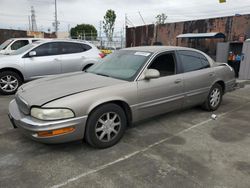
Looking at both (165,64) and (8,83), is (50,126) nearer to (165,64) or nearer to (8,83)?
(165,64)

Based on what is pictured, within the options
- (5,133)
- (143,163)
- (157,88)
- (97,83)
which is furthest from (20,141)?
(157,88)

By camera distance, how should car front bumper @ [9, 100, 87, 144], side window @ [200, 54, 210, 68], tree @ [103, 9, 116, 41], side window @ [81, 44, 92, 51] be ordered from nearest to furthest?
1. car front bumper @ [9, 100, 87, 144]
2. side window @ [200, 54, 210, 68]
3. side window @ [81, 44, 92, 51]
4. tree @ [103, 9, 116, 41]

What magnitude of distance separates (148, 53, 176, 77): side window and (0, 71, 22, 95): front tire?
14.4 ft

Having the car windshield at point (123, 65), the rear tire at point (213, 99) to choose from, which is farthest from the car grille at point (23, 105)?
the rear tire at point (213, 99)

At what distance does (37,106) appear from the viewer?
2.86 metres

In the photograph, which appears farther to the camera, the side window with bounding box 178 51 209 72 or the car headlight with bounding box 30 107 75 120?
the side window with bounding box 178 51 209 72

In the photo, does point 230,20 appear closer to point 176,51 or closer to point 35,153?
point 176,51

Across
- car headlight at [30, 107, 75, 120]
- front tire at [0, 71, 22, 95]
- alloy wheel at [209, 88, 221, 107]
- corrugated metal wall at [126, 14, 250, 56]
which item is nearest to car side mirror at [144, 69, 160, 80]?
car headlight at [30, 107, 75, 120]

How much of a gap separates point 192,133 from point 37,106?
8.34ft

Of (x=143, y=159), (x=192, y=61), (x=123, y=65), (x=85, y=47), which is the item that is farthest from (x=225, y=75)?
(x=85, y=47)

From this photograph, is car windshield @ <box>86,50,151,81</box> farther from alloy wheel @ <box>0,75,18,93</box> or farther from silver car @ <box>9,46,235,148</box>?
alloy wheel @ <box>0,75,18,93</box>

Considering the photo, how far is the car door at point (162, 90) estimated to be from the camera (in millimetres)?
3622

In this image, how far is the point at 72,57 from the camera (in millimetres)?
7184

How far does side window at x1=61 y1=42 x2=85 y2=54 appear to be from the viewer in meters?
→ 7.20
